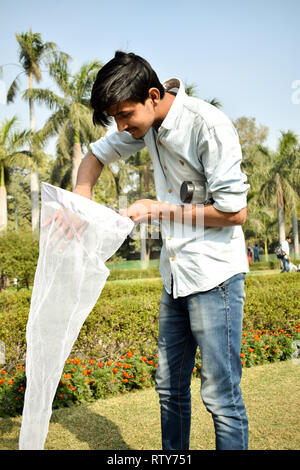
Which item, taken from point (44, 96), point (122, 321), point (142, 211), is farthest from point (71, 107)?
point (142, 211)

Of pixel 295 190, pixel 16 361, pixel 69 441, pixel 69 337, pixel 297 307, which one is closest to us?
pixel 69 337

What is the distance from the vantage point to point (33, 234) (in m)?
13.7

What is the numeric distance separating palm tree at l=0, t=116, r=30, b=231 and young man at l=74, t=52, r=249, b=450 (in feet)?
68.7

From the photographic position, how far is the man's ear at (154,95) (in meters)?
1.68

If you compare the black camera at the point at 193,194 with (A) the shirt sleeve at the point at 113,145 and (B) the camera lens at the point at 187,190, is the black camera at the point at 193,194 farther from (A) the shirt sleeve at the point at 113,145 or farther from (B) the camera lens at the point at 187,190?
(A) the shirt sleeve at the point at 113,145

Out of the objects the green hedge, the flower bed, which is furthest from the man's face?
the green hedge

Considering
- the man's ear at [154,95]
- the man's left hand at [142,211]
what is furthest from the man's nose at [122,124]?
the man's left hand at [142,211]

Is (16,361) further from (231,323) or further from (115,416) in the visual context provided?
(231,323)

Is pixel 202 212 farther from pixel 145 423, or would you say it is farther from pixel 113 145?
pixel 145 423

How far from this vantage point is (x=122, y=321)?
4398 mm

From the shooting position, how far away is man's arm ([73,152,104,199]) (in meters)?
2.07
